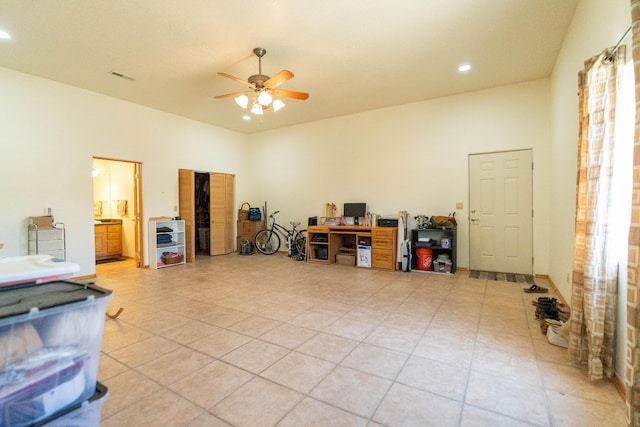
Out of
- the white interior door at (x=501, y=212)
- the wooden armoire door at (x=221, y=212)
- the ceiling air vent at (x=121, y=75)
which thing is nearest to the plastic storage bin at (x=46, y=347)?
the ceiling air vent at (x=121, y=75)

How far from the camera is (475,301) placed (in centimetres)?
384

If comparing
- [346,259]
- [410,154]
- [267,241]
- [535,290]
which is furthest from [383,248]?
[267,241]

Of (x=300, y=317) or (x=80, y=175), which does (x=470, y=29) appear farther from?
(x=80, y=175)

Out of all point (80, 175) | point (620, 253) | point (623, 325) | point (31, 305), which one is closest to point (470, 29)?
point (620, 253)

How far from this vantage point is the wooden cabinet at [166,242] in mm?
6168

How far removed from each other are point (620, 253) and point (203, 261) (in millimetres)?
6952

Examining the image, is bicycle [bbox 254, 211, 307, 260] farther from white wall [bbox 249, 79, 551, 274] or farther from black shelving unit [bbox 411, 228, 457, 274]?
black shelving unit [bbox 411, 228, 457, 274]

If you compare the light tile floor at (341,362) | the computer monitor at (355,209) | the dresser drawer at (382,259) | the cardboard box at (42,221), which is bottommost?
the light tile floor at (341,362)

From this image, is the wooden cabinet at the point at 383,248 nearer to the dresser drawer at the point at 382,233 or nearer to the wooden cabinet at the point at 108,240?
the dresser drawer at the point at 382,233

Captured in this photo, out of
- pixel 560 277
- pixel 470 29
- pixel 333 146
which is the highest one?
pixel 470 29

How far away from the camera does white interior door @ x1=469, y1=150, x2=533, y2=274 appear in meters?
5.14

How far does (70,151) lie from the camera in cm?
507

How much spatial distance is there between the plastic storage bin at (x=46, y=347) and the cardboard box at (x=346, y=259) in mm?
5379

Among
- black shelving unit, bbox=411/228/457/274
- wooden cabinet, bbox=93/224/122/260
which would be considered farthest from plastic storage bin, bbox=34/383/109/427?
wooden cabinet, bbox=93/224/122/260
